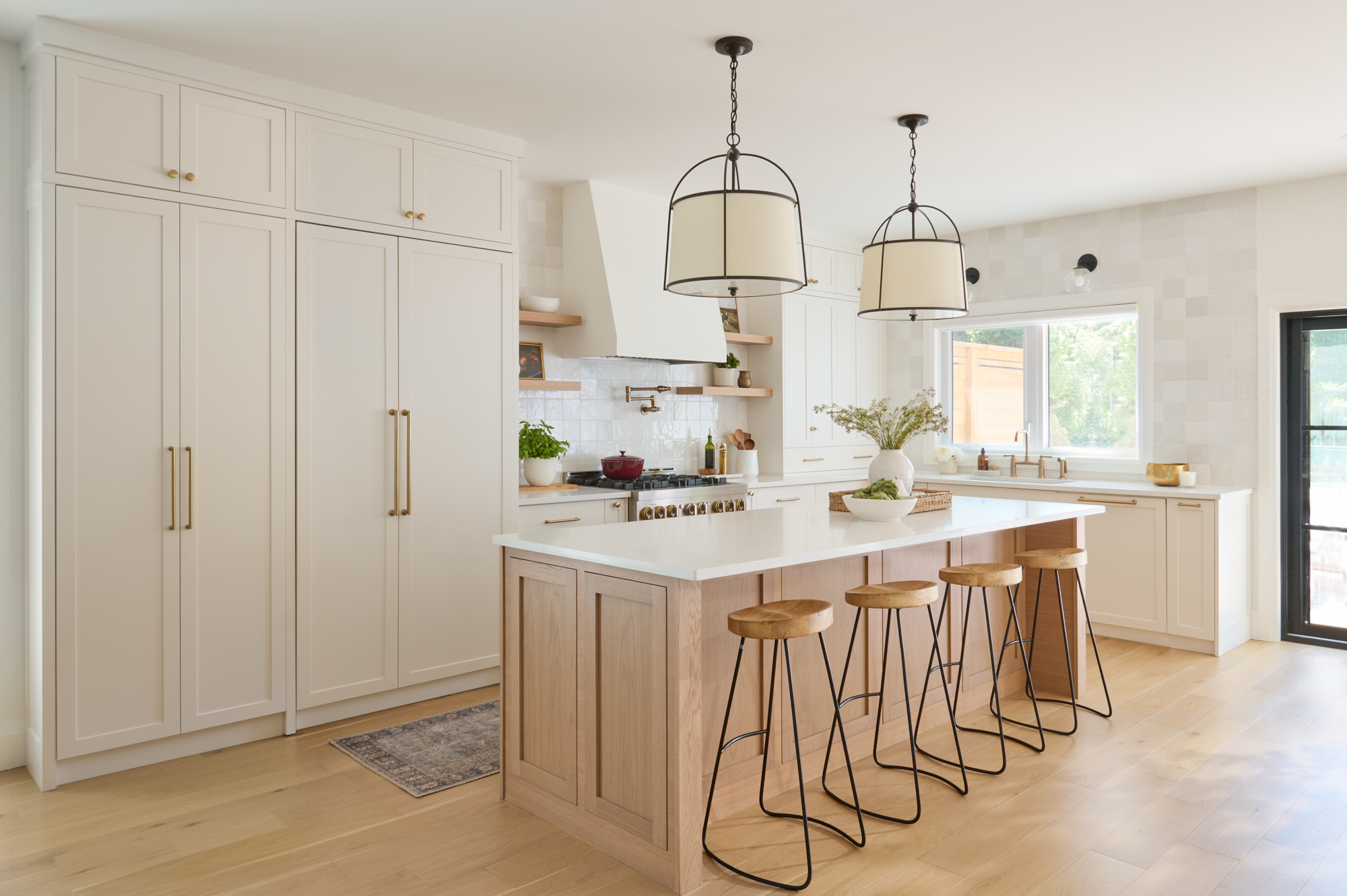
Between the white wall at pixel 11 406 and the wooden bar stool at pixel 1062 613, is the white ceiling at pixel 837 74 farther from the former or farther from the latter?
the wooden bar stool at pixel 1062 613

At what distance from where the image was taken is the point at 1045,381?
6180mm

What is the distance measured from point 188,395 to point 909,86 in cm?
308

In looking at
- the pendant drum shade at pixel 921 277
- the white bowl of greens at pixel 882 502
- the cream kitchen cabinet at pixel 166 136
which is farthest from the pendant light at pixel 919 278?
the cream kitchen cabinet at pixel 166 136

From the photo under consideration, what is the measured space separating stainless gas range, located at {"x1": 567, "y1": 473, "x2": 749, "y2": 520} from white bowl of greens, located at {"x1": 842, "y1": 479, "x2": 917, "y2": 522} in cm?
121

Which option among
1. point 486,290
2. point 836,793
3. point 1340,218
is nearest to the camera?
point 836,793

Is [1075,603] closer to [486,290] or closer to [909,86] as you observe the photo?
[909,86]

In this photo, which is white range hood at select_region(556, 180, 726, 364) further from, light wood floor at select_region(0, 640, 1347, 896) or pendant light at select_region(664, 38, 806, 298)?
light wood floor at select_region(0, 640, 1347, 896)

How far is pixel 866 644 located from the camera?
3.36m

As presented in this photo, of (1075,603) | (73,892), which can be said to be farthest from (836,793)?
(73,892)

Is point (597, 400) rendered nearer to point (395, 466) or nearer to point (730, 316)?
point (730, 316)

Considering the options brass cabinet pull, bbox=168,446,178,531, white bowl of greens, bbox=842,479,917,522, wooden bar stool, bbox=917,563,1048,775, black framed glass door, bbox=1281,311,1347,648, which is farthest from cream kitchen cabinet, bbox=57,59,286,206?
black framed glass door, bbox=1281,311,1347,648

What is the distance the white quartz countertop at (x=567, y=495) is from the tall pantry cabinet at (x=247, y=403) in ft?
0.52

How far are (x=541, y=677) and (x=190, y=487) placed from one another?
5.18 feet

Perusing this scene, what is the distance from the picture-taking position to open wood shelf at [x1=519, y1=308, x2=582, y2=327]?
15.5 feet
